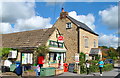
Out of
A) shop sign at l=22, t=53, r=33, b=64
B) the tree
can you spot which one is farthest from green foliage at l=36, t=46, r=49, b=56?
shop sign at l=22, t=53, r=33, b=64

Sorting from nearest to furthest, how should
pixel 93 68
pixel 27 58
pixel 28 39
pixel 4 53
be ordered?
pixel 27 58
pixel 4 53
pixel 93 68
pixel 28 39

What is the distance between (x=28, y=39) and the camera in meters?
18.5

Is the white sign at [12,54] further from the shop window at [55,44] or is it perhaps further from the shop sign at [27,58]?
the shop window at [55,44]

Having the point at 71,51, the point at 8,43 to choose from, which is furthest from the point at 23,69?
the point at 71,51

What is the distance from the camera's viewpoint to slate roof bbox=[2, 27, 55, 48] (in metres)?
17.0

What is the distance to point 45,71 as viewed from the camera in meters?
13.4

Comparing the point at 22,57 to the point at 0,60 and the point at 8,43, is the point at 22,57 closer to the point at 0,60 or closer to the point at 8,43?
the point at 0,60

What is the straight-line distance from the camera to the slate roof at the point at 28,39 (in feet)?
55.7

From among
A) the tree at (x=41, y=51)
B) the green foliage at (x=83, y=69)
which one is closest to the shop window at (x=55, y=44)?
the tree at (x=41, y=51)

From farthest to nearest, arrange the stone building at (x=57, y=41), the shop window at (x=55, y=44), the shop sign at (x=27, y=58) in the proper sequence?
1. the shop window at (x=55, y=44)
2. the stone building at (x=57, y=41)
3. the shop sign at (x=27, y=58)

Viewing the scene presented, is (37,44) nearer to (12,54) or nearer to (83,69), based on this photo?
(12,54)

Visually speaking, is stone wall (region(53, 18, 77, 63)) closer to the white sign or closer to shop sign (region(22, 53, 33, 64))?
shop sign (region(22, 53, 33, 64))

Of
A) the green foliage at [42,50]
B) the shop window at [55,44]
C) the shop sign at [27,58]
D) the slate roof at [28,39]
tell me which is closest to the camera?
the green foliage at [42,50]

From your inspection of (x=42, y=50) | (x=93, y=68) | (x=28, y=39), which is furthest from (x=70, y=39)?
(x=42, y=50)
